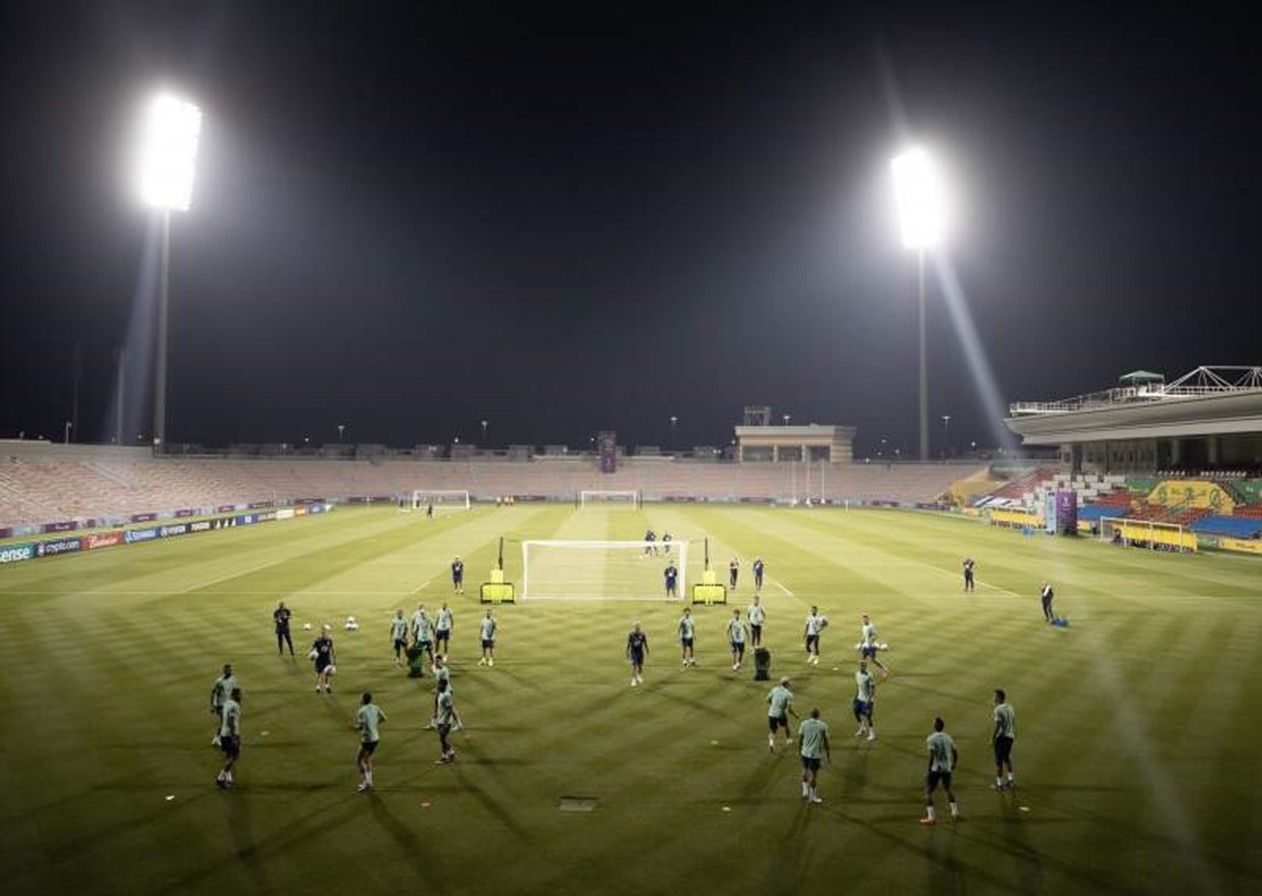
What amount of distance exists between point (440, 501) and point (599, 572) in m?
73.3

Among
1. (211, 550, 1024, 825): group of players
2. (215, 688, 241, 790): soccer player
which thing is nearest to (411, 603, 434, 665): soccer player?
(211, 550, 1024, 825): group of players

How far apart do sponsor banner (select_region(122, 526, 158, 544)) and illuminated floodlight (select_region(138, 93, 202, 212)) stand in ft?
125

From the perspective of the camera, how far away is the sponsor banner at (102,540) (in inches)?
2037

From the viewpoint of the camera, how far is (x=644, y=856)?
35.8ft

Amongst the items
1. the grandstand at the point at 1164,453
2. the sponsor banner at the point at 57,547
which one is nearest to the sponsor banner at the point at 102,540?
the sponsor banner at the point at 57,547

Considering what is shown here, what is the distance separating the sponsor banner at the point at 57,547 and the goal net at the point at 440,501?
4030cm

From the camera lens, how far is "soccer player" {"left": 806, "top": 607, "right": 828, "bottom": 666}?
2180cm

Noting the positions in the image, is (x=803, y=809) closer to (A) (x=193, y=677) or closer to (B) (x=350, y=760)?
(B) (x=350, y=760)

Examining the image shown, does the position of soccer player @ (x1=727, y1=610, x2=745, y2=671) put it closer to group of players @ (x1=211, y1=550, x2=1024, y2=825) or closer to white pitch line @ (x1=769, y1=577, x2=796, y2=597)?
group of players @ (x1=211, y1=550, x2=1024, y2=825)

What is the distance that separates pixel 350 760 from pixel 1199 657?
2301cm

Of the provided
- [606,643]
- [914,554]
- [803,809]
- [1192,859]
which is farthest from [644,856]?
[914,554]

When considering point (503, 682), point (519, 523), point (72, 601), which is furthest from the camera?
point (519, 523)

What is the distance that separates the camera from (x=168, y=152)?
3056 inches

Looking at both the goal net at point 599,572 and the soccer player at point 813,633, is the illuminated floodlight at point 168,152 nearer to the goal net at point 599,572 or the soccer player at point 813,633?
the goal net at point 599,572
